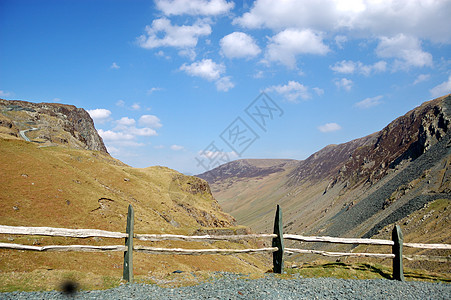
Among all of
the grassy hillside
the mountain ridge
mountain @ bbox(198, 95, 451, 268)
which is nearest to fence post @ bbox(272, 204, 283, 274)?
the grassy hillside

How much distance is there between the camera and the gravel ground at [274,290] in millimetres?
8883

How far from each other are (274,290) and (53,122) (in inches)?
5091

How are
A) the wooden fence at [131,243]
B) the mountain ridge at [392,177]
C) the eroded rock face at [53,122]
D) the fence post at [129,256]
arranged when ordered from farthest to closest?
1. the eroded rock face at [53,122]
2. the mountain ridge at [392,177]
3. the fence post at [129,256]
4. the wooden fence at [131,243]

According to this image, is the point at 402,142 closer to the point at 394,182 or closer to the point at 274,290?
the point at 394,182

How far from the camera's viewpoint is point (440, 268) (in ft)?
99.5

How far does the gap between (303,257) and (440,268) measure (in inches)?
2393

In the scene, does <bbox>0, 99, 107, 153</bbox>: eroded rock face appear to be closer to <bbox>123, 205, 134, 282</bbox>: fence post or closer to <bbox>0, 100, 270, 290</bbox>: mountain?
<bbox>0, 100, 270, 290</bbox>: mountain

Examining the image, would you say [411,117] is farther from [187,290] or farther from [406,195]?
[187,290]

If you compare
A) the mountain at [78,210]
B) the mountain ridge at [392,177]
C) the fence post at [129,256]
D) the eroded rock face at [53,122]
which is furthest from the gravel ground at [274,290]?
the eroded rock face at [53,122]

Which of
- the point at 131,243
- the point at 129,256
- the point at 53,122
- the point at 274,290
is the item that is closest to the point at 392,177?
the point at 274,290

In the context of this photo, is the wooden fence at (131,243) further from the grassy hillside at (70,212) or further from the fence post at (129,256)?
the grassy hillside at (70,212)

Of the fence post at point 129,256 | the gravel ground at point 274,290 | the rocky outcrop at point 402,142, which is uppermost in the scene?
the rocky outcrop at point 402,142

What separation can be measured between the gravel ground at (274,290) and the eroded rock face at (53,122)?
7894 cm

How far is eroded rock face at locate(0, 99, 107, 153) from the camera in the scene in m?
94.4
